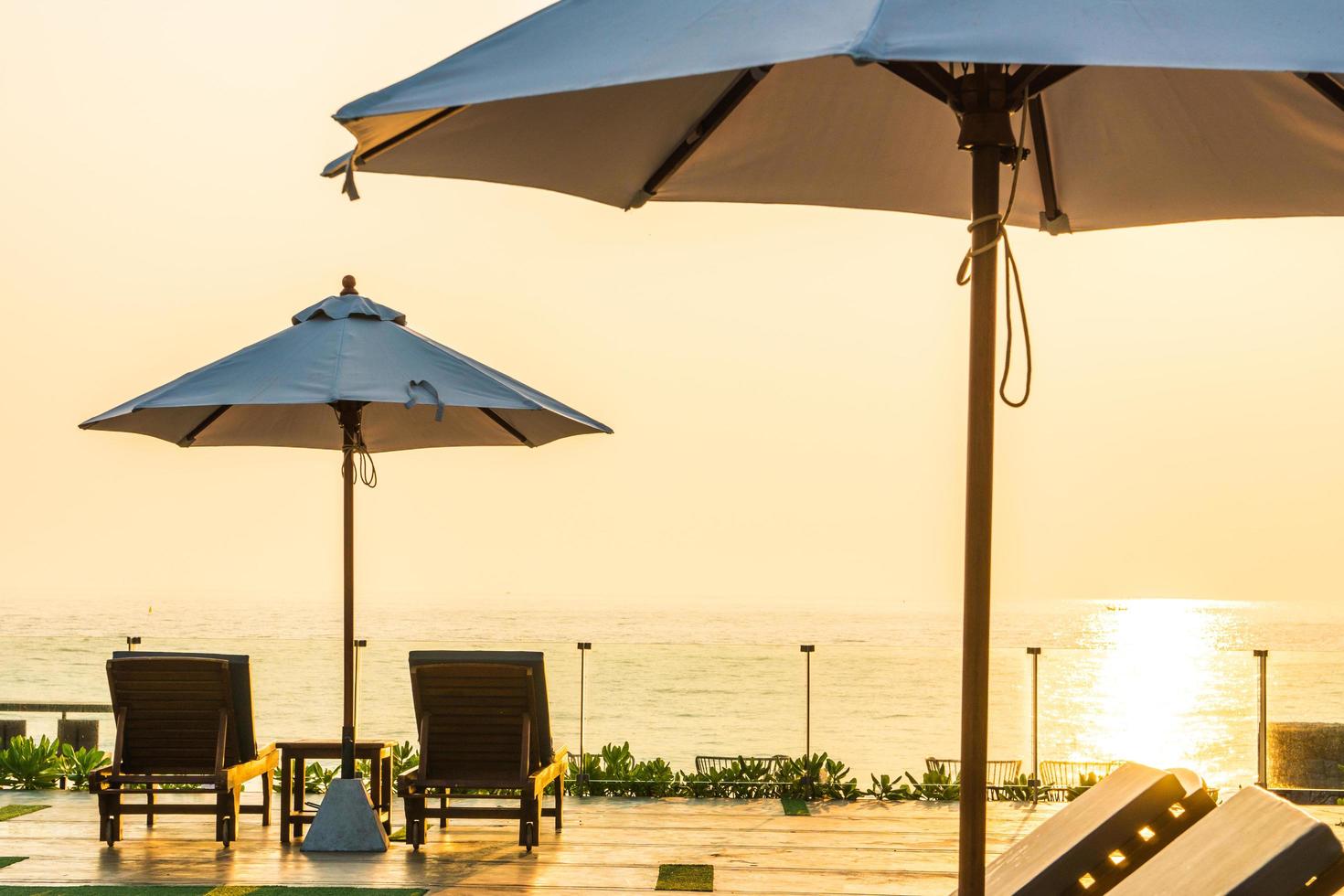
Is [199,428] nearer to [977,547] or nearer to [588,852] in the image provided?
[588,852]

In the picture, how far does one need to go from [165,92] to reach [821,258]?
1899 centimetres

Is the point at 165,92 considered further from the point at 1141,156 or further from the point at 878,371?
the point at 878,371

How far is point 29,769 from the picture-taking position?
824cm

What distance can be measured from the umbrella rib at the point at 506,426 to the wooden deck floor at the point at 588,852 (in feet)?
6.42

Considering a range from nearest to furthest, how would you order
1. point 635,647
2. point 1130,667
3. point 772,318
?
1. point 635,647
2. point 1130,667
3. point 772,318

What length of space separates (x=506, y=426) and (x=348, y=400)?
4.70ft

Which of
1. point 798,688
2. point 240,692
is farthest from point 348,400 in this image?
point 798,688

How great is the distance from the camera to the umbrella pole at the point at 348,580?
266 inches

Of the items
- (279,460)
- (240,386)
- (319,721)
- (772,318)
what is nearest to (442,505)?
(279,460)

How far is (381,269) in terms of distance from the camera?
3106 centimetres

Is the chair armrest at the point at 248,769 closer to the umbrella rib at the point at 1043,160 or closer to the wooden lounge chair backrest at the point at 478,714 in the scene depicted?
the wooden lounge chair backrest at the point at 478,714

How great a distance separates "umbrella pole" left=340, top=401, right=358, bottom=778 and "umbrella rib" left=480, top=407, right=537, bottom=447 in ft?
2.61

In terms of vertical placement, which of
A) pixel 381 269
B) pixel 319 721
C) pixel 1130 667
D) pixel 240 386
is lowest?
pixel 1130 667

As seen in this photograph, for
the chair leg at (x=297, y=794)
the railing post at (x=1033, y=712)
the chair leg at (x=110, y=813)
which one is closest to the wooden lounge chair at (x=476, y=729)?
the chair leg at (x=297, y=794)
